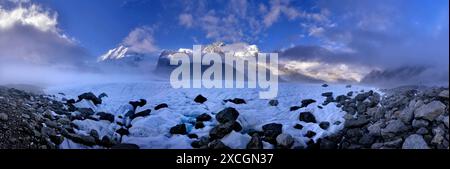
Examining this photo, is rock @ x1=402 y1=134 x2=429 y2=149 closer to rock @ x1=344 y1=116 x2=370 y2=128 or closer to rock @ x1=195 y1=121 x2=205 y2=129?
rock @ x1=344 y1=116 x2=370 y2=128

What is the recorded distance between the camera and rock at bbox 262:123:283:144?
8094 mm

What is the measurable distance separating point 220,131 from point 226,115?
0.86 meters

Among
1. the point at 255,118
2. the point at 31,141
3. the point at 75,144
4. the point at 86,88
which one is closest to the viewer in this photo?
the point at 31,141

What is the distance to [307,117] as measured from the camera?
9469mm

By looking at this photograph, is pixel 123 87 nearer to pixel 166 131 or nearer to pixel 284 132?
Answer: pixel 166 131

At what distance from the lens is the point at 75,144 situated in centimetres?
729

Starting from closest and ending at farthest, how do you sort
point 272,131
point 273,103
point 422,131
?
point 422,131
point 272,131
point 273,103

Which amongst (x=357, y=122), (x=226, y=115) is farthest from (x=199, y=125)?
(x=357, y=122)

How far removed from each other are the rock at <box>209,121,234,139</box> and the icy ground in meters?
0.15

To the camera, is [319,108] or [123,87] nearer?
[319,108]

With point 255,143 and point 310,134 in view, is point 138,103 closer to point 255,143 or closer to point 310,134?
point 255,143

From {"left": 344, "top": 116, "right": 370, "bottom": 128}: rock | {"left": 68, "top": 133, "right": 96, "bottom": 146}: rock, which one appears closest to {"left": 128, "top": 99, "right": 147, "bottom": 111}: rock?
{"left": 68, "top": 133, "right": 96, "bottom": 146}: rock
